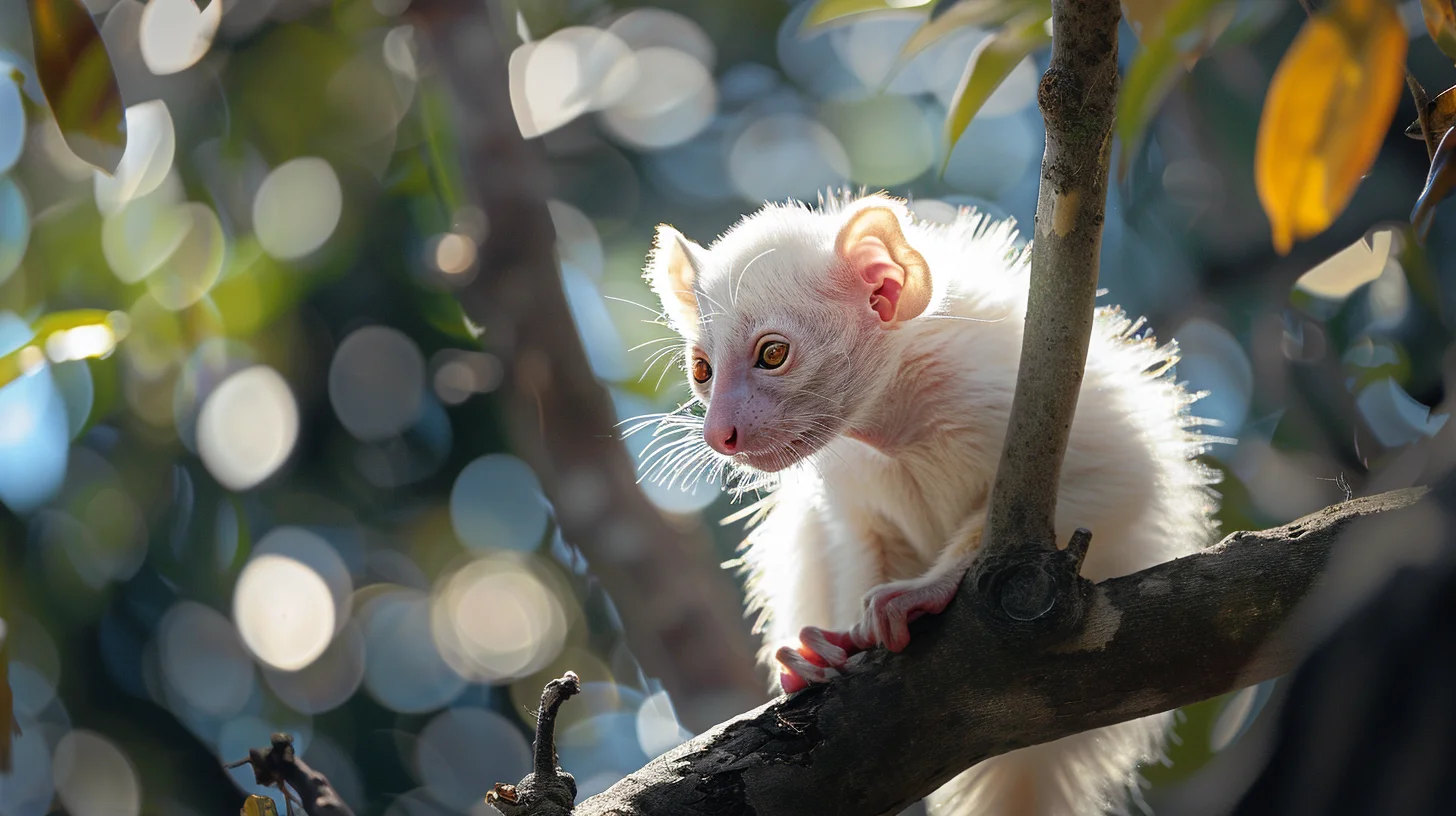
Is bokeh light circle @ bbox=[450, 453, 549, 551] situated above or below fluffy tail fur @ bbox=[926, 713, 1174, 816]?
above

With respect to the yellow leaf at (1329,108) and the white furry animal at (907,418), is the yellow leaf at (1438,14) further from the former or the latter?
the white furry animal at (907,418)

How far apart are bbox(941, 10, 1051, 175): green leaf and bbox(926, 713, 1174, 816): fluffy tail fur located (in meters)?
1.54

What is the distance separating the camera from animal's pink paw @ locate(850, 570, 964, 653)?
2.00m

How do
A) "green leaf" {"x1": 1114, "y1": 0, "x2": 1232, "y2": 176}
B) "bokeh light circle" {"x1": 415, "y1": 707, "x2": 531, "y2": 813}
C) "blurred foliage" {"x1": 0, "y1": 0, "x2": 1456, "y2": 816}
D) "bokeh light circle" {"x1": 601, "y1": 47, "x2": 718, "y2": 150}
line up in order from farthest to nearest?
"bokeh light circle" {"x1": 601, "y1": 47, "x2": 718, "y2": 150}
"bokeh light circle" {"x1": 415, "y1": 707, "x2": 531, "y2": 813}
"blurred foliage" {"x1": 0, "y1": 0, "x2": 1456, "y2": 816}
"green leaf" {"x1": 1114, "y1": 0, "x2": 1232, "y2": 176}

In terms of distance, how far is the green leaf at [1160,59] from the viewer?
53.4 inches

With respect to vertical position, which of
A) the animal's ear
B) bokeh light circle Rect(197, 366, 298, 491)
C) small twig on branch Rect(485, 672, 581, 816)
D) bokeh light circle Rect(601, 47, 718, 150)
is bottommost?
small twig on branch Rect(485, 672, 581, 816)

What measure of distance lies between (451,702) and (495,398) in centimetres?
141

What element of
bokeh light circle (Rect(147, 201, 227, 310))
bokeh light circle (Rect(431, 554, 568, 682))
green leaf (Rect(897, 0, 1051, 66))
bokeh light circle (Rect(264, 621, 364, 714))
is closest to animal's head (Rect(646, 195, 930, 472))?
green leaf (Rect(897, 0, 1051, 66))

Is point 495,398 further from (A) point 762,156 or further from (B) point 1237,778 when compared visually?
(B) point 1237,778

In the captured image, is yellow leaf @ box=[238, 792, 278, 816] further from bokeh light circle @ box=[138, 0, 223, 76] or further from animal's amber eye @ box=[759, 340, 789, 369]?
bokeh light circle @ box=[138, 0, 223, 76]

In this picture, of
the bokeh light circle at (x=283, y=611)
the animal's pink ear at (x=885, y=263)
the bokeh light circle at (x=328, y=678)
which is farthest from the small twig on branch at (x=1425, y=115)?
the bokeh light circle at (x=328, y=678)

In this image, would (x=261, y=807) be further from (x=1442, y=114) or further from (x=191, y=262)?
(x=191, y=262)

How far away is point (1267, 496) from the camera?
12.3 feet

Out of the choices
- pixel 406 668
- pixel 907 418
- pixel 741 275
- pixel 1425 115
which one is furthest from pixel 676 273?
pixel 406 668
